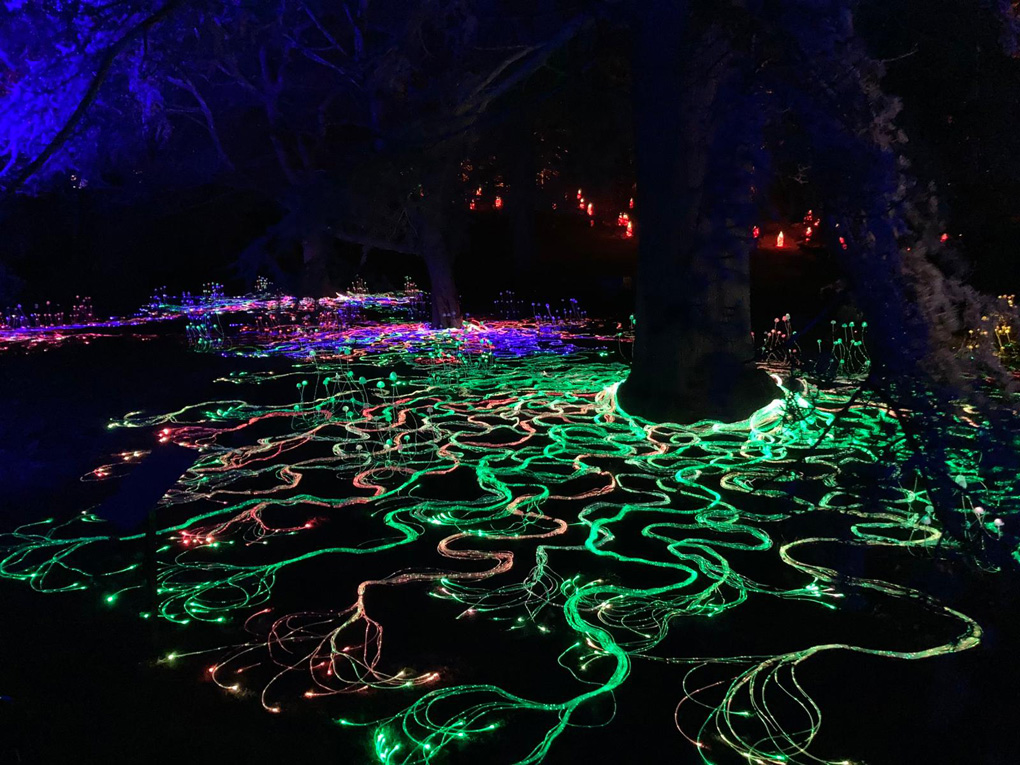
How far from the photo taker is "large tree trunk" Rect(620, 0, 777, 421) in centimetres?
701

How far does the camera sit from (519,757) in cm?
264

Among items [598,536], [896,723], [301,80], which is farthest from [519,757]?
[301,80]

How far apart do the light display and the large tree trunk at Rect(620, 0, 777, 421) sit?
0.37 meters

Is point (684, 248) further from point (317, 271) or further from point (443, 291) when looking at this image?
point (317, 271)

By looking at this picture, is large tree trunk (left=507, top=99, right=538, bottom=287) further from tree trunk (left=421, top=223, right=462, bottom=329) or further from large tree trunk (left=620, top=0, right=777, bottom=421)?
large tree trunk (left=620, top=0, right=777, bottom=421)

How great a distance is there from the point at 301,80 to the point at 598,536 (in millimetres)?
12018

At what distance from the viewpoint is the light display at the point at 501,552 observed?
9.70 ft

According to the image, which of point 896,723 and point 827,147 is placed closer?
point 896,723

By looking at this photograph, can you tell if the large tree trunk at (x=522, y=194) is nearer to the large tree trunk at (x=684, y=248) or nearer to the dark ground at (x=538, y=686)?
the large tree trunk at (x=684, y=248)

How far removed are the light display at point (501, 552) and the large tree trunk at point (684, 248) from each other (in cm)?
37

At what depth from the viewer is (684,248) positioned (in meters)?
7.18

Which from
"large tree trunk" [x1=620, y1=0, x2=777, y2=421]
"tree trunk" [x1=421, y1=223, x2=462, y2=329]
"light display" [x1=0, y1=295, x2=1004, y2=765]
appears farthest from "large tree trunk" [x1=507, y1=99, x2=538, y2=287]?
"light display" [x1=0, y1=295, x2=1004, y2=765]

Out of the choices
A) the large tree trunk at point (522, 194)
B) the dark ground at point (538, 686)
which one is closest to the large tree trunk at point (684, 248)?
the dark ground at point (538, 686)

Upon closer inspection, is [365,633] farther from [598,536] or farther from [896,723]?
[896,723]
